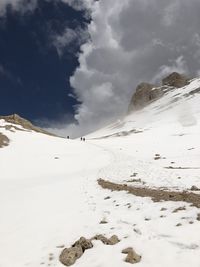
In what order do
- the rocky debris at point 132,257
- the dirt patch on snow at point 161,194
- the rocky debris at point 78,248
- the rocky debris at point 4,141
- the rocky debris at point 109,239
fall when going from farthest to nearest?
the rocky debris at point 4,141 → the dirt patch on snow at point 161,194 → the rocky debris at point 109,239 → the rocky debris at point 78,248 → the rocky debris at point 132,257

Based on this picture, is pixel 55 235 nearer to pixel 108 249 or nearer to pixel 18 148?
pixel 108 249

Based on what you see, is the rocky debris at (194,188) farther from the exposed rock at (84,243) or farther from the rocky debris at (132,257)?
the rocky debris at (132,257)

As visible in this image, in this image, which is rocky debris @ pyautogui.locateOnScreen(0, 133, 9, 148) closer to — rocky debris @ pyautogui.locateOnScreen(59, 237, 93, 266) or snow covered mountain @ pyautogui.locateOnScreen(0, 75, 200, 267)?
snow covered mountain @ pyautogui.locateOnScreen(0, 75, 200, 267)

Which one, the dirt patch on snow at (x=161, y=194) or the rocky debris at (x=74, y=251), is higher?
the dirt patch on snow at (x=161, y=194)

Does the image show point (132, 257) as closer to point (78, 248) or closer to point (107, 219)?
point (78, 248)

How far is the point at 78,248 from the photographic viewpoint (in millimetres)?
13180

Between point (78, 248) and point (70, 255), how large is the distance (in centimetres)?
52

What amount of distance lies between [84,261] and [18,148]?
5086cm

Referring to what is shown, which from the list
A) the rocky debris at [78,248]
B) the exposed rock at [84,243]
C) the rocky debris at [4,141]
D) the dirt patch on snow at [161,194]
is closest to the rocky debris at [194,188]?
the dirt patch on snow at [161,194]

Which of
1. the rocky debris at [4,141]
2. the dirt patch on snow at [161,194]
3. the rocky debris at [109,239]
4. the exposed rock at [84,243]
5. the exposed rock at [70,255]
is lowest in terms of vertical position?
the exposed rock at [70,255]

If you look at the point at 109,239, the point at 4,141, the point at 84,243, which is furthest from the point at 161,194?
the point at 4,141

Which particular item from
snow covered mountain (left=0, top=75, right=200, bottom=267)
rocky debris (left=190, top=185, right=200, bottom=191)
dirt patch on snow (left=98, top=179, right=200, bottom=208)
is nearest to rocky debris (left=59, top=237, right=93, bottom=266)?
snow covered mountain (left=0, top=75, right=200, bottom=267)

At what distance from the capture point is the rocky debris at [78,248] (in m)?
12.5

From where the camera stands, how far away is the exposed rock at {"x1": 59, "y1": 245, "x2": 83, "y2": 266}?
1246 cm
